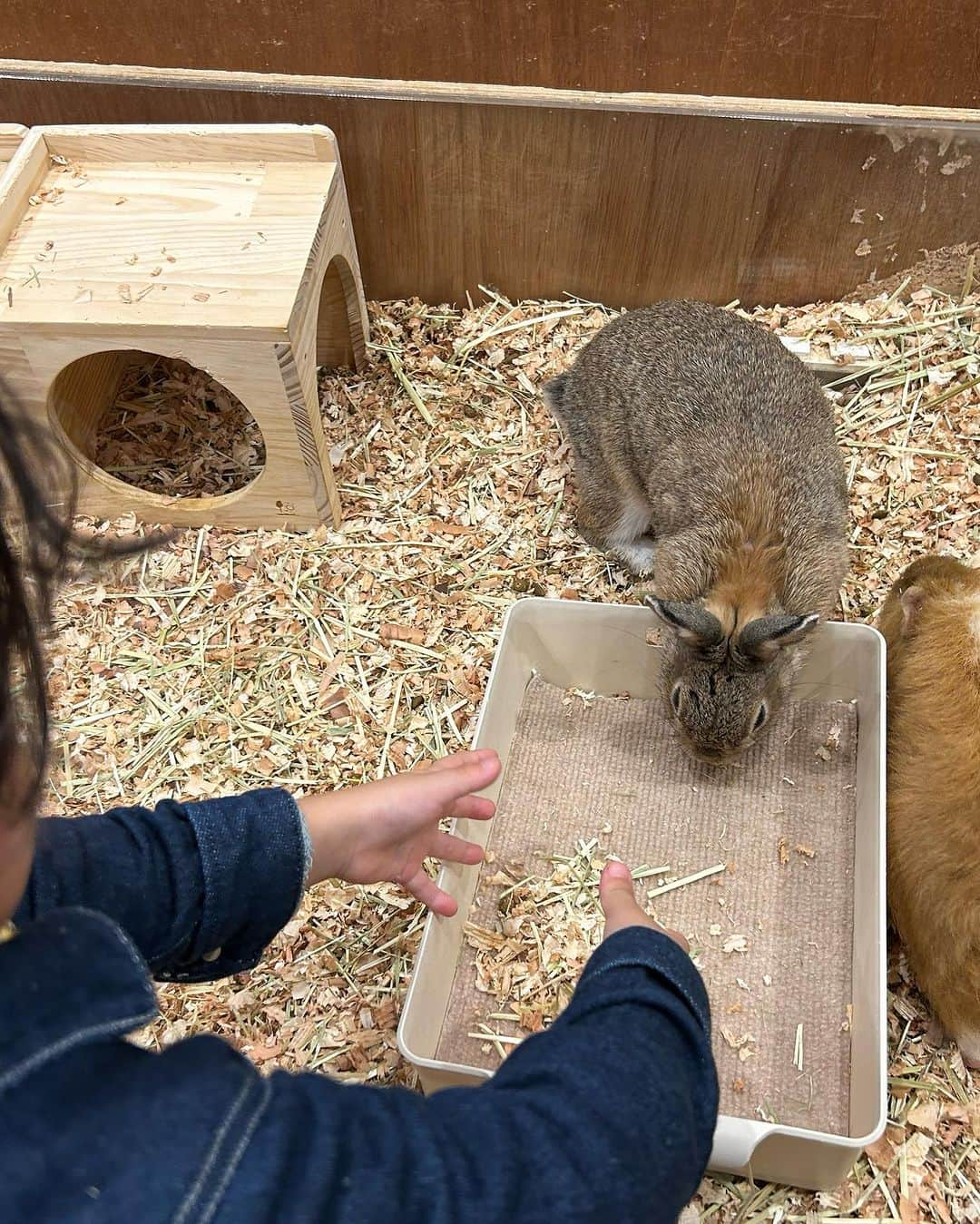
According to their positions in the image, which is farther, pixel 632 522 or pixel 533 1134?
pixel 632 522

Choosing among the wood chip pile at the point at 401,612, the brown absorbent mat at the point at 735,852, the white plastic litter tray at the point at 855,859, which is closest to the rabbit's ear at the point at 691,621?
the white plastic litter tray at the point at 855,859

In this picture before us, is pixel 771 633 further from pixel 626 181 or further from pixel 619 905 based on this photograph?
pixel 626 181

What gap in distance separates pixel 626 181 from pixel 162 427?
5.87 ft

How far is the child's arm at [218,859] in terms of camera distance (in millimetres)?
1611

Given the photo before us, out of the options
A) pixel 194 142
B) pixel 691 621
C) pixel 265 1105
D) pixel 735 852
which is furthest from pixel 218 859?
pixel 194 142

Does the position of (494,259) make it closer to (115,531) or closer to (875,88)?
(875,88)

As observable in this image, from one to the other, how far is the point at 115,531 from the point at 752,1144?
2482mm

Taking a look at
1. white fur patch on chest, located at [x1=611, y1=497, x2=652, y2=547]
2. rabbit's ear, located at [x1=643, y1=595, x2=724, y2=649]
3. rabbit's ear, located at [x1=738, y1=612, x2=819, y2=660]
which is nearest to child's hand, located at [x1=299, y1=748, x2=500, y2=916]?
rabbit's ear, located at [x1=643, y1=595, x2=724, y2=649]

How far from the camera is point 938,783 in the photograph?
2305 mm

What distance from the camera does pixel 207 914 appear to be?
1.70 meters

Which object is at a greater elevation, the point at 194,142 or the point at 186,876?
the point at 194,142

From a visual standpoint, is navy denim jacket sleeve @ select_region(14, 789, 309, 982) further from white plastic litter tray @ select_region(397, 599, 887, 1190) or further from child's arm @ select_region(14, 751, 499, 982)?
white plastic litter tray @ select_region(397, 599, 887, 1190)

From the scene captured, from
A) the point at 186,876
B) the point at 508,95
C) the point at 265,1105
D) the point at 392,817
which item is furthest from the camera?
the point at 508,95

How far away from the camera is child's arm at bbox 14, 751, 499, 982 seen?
1611 millimetres
